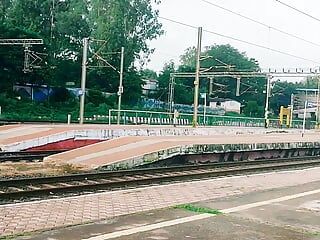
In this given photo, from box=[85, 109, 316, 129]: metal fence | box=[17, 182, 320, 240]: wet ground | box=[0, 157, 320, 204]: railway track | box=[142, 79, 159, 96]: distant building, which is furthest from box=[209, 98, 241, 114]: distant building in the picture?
box=[17, 182, 320, 240]: wet ground

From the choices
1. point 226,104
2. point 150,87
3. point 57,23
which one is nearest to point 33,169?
point 57,23

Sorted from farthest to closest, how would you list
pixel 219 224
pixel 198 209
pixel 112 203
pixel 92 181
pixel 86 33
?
pixel 86 33, pixel 92 181, pixel 112 203, pixel 198 209, pixel 219 224

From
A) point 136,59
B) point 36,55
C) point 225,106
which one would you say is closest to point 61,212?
point 36,55

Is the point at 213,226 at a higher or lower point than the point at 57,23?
lower

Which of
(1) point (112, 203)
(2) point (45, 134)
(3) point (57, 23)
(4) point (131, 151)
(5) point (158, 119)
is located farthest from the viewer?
(3) point (57, 23)

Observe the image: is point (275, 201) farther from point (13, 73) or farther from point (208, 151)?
point (13, 73)

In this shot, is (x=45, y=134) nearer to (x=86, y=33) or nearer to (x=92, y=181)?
(x=92, y=181)

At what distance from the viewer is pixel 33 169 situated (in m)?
14.5

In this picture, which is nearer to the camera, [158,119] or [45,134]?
[45,134]

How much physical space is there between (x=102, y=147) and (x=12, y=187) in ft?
22.1

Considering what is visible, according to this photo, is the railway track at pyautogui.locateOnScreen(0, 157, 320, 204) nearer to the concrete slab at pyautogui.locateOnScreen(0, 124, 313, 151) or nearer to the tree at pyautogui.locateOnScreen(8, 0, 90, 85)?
the concrete slab at pyautogui.locateOnScreen(0, 124, 313, 151)

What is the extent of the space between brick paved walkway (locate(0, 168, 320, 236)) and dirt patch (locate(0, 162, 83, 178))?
3.72m

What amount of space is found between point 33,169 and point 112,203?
6.26m

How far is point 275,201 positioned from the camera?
374 inches
